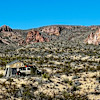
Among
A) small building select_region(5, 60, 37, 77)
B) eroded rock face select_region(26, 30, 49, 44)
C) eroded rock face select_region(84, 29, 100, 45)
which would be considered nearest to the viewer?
small building select_region(5, 60, 37, 77)

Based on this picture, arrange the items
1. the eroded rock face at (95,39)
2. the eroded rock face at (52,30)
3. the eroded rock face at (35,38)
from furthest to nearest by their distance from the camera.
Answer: the eroded rock face at (52,30) → the eroded rock face at (35,38) → the eroded rock face at (95,39)

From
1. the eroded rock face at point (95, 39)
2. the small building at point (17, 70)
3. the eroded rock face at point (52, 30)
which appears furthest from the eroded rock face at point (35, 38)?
the small building at point (17, 70)

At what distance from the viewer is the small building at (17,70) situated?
25781mm

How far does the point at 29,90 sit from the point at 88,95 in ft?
20.6

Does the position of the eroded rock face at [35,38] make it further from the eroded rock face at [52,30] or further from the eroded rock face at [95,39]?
the eroded rock face at [95,39]

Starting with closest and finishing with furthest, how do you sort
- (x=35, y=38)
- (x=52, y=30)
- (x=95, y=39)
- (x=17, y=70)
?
(x=17, y=70) → (x=95, y=39) → (x=35, y=38) → (x=52, y=30)

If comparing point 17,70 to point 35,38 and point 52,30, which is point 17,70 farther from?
point 52,30

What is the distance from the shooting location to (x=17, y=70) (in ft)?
86.9

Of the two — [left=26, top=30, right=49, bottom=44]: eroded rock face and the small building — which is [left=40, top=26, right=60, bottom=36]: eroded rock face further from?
the small building

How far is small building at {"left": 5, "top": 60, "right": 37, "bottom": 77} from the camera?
25781 millimetres

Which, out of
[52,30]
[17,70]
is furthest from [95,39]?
[52,30]

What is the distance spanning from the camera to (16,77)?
987 inches

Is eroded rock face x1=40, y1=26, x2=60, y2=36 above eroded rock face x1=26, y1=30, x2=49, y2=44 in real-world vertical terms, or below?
above

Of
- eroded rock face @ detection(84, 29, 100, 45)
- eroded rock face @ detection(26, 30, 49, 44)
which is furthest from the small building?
eroded rock face @ detection(26, 30, 49, 44)
